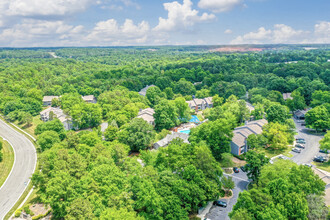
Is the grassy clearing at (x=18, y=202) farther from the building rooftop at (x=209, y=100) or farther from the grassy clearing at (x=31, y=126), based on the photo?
the building rooftop at (x=209, y=100)

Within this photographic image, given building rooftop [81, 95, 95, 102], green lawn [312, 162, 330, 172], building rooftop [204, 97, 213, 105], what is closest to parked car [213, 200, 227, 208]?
green lawn [312, 162, 330, 172]

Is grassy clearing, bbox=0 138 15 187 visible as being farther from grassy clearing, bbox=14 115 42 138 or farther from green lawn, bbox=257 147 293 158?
green lawn, bbox=257 147 293 158

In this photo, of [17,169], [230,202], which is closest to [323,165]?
[230,202]

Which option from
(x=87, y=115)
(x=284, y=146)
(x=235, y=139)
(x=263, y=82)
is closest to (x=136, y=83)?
(x=87, y=115)

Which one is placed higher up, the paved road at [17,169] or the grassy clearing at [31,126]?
the grassy clearing at [31,126]

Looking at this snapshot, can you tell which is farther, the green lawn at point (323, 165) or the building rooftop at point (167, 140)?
the building rooftop at point (167, 140)

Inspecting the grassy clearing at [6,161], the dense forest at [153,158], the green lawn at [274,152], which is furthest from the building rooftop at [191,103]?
the grassy clearing at [6,161]

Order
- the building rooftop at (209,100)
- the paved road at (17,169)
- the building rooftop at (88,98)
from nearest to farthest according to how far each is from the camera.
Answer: the paved road at (17,169)
the building rooftop at (209,100)
the building rooftop at (88,98)
